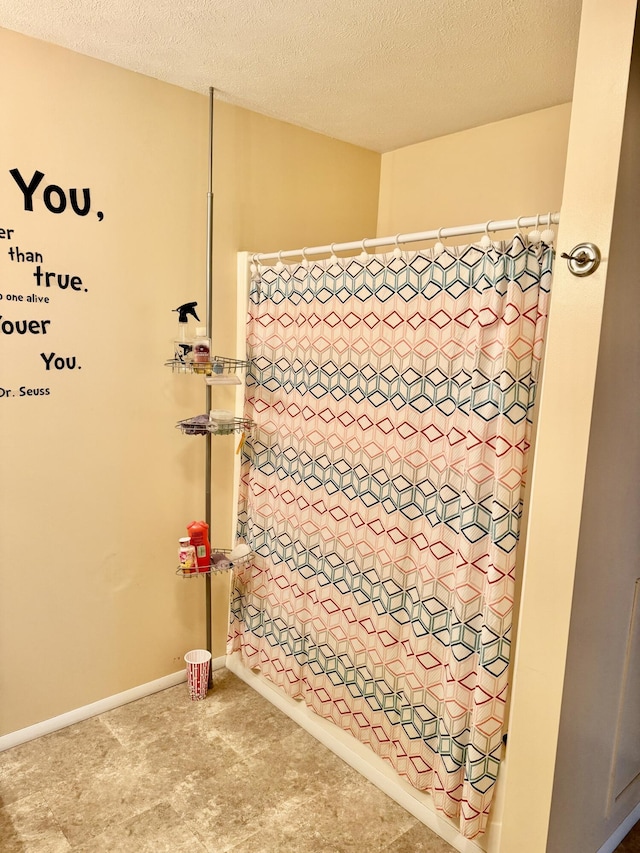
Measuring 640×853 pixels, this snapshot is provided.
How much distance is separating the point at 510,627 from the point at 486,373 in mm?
697

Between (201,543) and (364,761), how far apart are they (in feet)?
3.23

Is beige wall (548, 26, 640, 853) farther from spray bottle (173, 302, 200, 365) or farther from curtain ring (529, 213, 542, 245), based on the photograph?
spray bottle (173, 302, 200, 365)

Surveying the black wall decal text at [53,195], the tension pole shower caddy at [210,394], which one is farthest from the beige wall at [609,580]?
the black wall decal text at [53,195]

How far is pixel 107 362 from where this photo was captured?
7.27ft

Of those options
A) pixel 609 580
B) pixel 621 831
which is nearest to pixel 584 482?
pixel 609 580

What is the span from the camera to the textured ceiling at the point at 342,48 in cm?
171

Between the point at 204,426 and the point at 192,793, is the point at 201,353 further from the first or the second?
the point at 192,793

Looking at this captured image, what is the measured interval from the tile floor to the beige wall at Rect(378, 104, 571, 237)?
7.27 ft

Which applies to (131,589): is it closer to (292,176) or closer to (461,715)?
(461,715)

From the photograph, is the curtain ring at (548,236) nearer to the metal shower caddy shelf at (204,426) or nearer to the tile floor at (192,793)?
the metal shower caddy shelf at (204,426)

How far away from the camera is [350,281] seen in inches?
79.0

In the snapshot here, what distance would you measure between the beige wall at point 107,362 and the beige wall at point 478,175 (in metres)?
0.55

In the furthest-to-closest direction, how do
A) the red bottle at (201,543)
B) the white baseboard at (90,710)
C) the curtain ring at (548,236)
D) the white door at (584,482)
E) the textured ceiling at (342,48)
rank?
the red bottle at (201,543) < the white baseboard at (90,710) < the textured ceiling at (342,48) < the curtain ring at (548,236) < the white door at (584,482)

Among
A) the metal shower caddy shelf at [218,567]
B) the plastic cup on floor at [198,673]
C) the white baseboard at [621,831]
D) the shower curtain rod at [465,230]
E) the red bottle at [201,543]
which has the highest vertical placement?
the shower curtain rod at [465,230]
